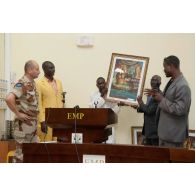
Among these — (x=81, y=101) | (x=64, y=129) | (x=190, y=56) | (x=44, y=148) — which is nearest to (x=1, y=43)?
(x=81, y=101)

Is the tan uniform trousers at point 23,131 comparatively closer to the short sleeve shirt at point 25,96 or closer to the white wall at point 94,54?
the short sleeve shirt at point 25,96

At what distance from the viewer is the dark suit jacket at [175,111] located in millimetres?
2508

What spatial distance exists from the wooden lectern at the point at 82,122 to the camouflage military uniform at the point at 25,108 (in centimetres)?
99

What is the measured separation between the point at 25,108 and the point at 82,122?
118cm

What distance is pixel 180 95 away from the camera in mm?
2523

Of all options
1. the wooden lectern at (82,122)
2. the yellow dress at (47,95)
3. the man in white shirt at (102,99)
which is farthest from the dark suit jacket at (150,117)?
the wooden lectern at (82,122)

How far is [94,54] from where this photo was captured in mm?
4367

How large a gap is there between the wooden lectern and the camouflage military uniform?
0.99m

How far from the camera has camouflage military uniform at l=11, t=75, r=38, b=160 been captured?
2752 mm

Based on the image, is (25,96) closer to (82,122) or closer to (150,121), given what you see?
(82,122)

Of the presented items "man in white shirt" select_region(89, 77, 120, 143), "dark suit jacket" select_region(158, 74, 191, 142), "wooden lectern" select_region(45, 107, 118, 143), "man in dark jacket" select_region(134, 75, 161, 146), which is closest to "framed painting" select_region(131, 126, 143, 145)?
"man in white shirt" select_region(89, 77, 120, 143)

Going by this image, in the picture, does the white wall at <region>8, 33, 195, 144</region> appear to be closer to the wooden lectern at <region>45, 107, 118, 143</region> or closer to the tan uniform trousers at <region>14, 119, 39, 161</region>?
the tan uniform trousers at <region>14, 119, 39, 161</region>

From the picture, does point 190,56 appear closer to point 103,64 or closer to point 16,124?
point 103,64

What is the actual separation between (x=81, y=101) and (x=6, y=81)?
107cm
